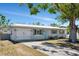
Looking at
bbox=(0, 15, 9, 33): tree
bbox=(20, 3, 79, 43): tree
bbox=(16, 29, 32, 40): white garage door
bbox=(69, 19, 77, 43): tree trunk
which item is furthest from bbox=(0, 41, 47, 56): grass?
bbox=(0, 15, 9, 33): tree

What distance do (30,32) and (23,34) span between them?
1236 mm

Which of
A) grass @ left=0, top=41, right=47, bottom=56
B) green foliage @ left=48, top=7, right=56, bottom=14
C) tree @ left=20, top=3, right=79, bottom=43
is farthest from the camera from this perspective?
green foliage @ left=48, top=7, right=56, bottom=14

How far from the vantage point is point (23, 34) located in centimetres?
2086

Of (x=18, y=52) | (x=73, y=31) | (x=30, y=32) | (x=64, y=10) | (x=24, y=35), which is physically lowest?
(x=18, y=52)

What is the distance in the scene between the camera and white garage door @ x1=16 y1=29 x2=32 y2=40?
20.0 meters

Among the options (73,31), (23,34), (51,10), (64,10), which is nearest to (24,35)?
(23,34)

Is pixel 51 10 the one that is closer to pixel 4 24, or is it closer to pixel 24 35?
pixel 24 35

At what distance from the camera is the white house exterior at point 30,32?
19.9 meters

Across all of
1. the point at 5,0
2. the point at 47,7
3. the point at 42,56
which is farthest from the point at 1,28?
the point at 42,56

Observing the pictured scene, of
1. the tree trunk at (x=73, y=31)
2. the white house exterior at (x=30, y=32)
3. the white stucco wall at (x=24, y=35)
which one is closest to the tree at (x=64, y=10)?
the tree trunk at (x=73, y=31)

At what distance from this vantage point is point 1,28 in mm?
25797

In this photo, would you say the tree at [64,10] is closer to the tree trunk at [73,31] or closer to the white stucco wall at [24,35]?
the tree trunk at [73,31]

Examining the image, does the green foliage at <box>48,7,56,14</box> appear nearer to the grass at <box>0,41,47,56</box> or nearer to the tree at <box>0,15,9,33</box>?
the grass at <box>0,41,47,56</box>

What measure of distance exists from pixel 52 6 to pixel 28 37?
552 cm
